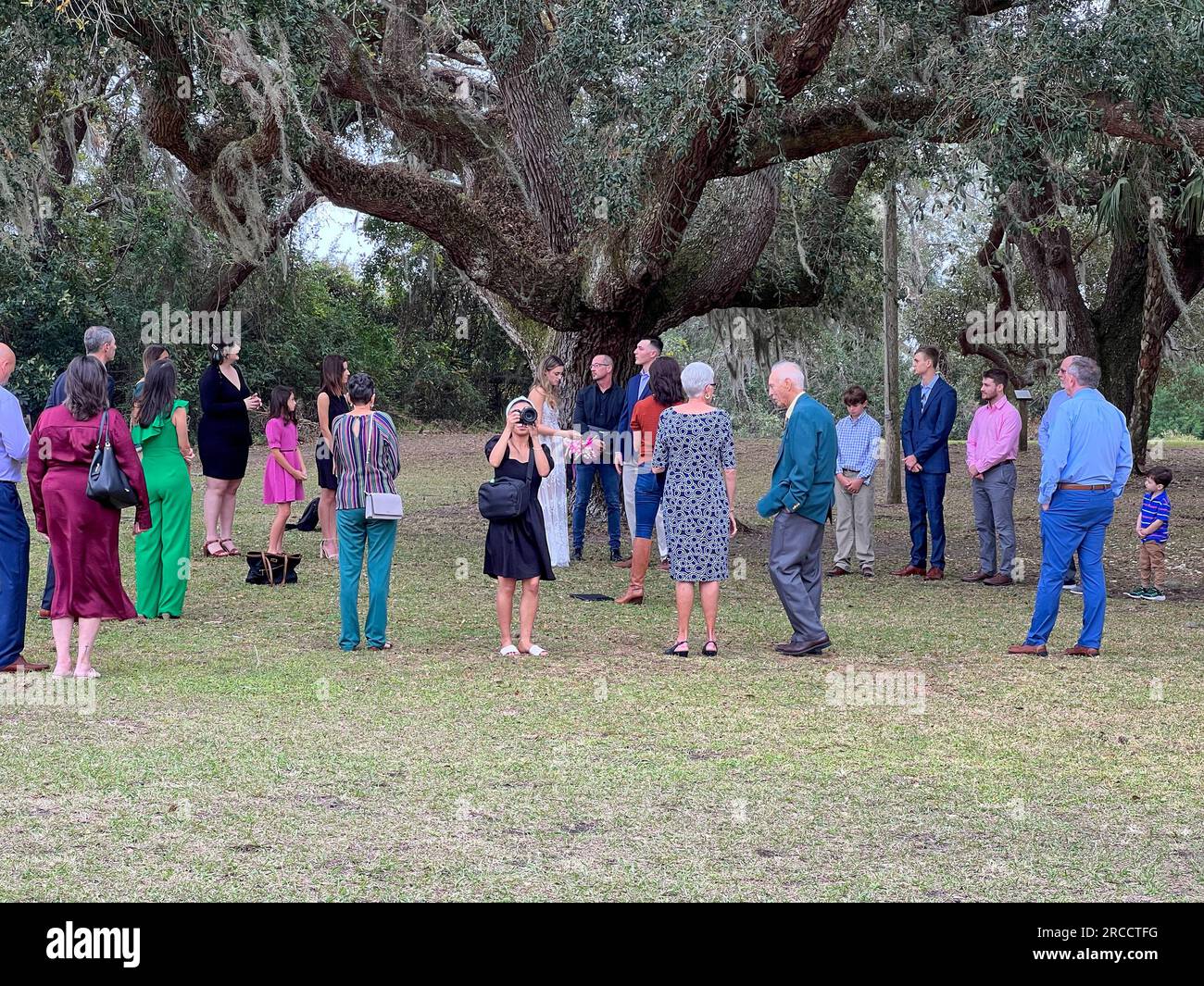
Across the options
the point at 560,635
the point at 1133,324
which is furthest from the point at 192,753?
the point at 1133,324

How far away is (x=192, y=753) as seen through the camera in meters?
5.81

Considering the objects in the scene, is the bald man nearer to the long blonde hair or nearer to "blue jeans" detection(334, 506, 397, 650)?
"blue jeans" detection(334, 506, 397, 650)

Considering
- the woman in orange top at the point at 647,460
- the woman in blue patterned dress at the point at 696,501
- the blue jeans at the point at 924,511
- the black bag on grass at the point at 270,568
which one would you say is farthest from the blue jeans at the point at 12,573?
the blue jeans at the point at 924,511

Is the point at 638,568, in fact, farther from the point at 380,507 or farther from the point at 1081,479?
the point at 1081,479

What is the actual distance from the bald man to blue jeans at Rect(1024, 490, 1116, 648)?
18.7ft

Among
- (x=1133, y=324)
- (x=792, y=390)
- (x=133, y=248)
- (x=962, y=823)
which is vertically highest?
(x=133, y=248)

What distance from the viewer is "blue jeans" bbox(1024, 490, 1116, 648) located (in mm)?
7922

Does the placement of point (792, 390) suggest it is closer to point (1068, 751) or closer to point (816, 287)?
point (1068, 751)

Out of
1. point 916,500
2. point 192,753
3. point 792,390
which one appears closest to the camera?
point 192,753

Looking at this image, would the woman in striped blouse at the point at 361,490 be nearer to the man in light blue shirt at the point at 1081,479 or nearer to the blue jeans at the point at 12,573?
the blue jeans at the point at 12,573

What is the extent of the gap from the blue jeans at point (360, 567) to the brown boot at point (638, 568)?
7.56 feet

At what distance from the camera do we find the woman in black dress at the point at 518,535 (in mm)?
7891

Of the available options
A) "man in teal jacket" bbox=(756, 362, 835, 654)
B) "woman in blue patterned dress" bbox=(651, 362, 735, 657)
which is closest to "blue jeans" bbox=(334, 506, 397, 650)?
"woman in blue patterned dress" bbox=(651, 362, 735, 657)

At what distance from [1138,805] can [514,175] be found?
10590 millimetres
